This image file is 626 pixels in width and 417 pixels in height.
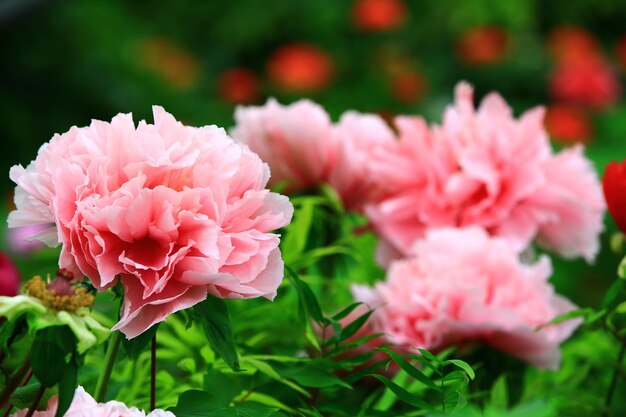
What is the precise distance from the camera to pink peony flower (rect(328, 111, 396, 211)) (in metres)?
0.75

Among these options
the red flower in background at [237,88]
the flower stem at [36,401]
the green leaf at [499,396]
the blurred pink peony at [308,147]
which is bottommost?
the flower stem at [36,401]

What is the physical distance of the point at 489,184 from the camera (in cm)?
70

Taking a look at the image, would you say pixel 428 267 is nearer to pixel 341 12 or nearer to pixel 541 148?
pixel 541 148

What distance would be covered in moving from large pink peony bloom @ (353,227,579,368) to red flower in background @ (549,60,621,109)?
7.90 ft

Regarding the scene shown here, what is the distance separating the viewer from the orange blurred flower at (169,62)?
3287 millimetres

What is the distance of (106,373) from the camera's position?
41 cm

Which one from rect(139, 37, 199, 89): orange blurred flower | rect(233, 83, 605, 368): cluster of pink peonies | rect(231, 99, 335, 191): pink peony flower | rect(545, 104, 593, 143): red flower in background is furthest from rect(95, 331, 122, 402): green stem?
rect(139, 37, 199, 89): orange blurred flower

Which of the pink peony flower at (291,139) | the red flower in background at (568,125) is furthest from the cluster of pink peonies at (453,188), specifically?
the red flower in background at (568,125)

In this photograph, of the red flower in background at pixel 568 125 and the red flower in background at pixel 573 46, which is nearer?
the red flower in background at pixel 568 125

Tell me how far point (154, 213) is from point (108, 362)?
0.21 feet

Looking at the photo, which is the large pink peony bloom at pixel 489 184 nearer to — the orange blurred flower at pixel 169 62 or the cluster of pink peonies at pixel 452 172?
the cluster of pink peonies at pixel 452 172

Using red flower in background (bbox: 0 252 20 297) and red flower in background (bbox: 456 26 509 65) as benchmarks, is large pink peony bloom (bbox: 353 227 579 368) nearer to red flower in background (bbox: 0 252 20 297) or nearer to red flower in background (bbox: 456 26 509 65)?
red flower in background (bbox: 0 252 20 297)

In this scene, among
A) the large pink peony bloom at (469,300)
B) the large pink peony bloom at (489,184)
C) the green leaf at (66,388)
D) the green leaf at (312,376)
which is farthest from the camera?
the large pink peony bloom at (489,184)

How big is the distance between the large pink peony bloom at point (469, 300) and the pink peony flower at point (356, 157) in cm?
12
